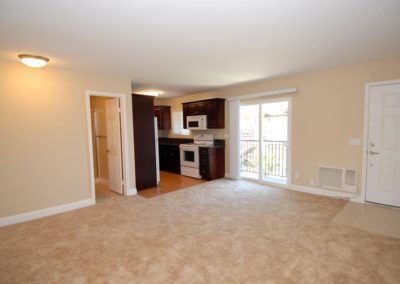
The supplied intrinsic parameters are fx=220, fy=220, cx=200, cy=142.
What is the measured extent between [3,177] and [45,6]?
275cm

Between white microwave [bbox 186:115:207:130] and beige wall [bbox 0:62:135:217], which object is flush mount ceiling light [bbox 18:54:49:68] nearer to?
beige wall [bbox 0:62:135:217]

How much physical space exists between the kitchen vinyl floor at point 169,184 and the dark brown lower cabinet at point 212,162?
10.6 inches

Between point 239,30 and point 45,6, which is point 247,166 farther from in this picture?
point 45,6

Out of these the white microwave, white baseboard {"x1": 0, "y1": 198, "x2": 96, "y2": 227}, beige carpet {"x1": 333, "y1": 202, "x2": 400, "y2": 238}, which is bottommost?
beige carpet {"x1": 333, "y1": 202, "x2": 400, "y2": 238}

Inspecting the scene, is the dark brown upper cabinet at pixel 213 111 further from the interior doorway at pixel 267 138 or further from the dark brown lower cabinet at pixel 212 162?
the dark brown lower cabinet at pixel 212 162

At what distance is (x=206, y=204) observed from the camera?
4023mm

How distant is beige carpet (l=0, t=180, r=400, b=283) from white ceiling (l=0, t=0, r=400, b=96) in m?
2.46

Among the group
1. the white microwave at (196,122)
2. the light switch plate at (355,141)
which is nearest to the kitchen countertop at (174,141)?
the white microwave at (196,122)

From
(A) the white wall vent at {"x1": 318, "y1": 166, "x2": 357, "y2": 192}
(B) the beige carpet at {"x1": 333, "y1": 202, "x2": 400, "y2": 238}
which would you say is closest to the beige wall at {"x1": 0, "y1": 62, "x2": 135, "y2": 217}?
(B) the beige carpet at {"x1": 333, "y1": 202, "x2": 400, "y2": 238}

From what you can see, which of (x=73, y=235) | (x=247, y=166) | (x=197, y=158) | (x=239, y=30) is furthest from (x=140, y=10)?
(x=247, y=166)

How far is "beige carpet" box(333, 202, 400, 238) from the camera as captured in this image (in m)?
2.94

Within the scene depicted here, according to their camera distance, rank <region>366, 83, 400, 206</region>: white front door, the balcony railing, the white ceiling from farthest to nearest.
Result: 1. the balcony railing
2. <region>366, 83, 400, 206</region>: white front door
3. the white ceiling

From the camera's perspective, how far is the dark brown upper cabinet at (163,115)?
767cm

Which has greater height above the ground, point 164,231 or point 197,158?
point 197,158
